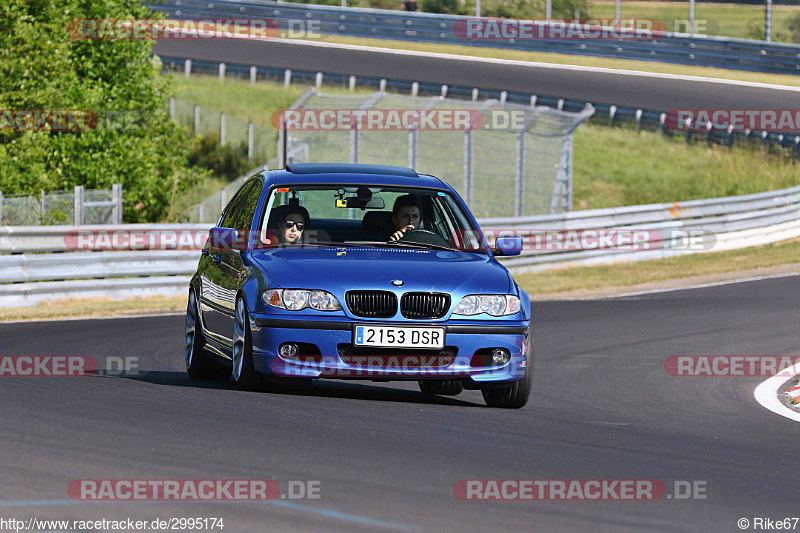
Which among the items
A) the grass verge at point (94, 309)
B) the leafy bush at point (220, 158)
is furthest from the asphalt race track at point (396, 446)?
the leafy bush at point (220, 158)

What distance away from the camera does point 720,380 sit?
11.8 meters

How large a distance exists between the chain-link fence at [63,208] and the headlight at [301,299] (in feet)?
35.4

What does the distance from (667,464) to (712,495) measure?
780 millimetres

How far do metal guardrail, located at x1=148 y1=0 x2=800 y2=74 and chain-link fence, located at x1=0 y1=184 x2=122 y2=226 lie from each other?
A: 28.2 metres

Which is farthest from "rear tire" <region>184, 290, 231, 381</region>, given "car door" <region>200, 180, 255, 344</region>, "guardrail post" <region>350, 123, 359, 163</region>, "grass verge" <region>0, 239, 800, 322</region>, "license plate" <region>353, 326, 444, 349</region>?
"guardrail post" <region>350, 123, 359, 163</region>

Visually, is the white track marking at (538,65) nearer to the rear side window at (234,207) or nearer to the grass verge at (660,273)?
the grass verge at (660,273)

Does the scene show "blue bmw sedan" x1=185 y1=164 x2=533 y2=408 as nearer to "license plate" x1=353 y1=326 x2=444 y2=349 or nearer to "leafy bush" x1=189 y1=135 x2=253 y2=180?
"license plate" x1=353 y1=326 x2=444 y2=349

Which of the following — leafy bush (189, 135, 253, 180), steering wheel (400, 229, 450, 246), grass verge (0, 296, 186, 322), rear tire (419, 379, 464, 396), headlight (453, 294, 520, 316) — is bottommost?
leafy bush (189, 135, 253, 180)

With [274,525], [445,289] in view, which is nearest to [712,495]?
[274,525]

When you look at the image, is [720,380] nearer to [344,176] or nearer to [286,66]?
[344,176]

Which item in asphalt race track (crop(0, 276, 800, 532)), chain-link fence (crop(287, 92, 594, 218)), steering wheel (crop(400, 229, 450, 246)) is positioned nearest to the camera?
asphalt race track (crop(0, 276, 800, 532))

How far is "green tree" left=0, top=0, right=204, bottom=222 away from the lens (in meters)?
24.5

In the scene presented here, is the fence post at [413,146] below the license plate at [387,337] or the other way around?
below

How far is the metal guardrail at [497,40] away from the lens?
145ft
